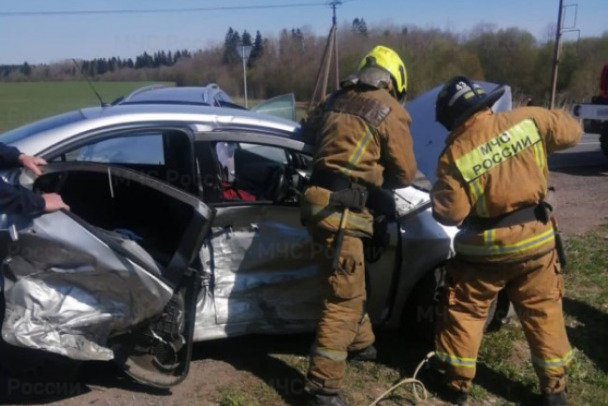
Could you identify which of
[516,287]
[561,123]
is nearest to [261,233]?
[516,287]

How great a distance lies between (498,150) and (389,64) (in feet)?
2.51

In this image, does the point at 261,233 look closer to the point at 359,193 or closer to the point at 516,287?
the point at 359,193

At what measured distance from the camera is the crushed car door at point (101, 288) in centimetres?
291

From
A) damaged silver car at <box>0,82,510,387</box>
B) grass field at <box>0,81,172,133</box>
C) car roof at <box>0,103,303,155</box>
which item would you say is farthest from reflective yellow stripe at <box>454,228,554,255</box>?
grass field at <box>0,81,172,133</box>

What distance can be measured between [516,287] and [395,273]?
2.23 ft

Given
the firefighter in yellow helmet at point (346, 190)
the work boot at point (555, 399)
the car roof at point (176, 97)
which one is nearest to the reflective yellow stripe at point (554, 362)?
the work boot at point (555, 399)

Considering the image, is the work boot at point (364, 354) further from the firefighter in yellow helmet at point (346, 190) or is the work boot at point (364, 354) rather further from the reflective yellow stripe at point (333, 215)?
the reflective yellow stripe at point (333, 215)

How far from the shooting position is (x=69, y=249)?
2943 mm

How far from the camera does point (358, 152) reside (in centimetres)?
323

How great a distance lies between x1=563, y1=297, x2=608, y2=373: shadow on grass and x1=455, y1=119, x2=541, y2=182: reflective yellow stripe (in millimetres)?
1591

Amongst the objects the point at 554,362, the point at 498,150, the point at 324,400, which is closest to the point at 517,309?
the point at 554,362

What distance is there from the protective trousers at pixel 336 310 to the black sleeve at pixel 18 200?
1333 millimetres

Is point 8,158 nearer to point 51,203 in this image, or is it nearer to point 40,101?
point 51,203

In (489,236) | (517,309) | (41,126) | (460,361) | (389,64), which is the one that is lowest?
(460,361)
